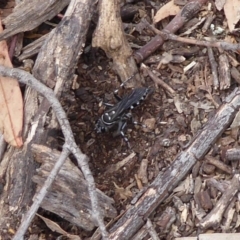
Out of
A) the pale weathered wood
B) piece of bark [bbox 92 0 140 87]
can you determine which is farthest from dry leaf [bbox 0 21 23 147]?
piece of bark [bbox 92 0 140 87]

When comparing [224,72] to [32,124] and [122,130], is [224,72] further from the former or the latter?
[32,124]

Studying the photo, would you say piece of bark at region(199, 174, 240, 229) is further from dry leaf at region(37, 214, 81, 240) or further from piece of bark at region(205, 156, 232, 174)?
dry leaf at region(37, 214, 81, 240)

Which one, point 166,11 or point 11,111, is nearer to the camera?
point 11,111

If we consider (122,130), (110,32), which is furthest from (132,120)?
(110,32)

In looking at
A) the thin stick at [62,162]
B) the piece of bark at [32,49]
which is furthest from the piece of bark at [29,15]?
the thin stick at [62,162]

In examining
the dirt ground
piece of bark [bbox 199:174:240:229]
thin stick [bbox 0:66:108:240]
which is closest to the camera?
thin stick [bbox 0:66:108:240]

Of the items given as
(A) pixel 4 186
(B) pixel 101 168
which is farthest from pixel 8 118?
(B) pixel 101 168
